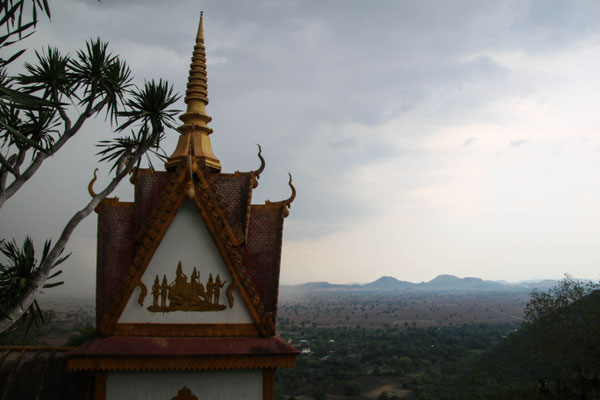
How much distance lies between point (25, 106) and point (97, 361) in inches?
196

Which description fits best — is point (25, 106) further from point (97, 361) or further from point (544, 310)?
point (544, 310)

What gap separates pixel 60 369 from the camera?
31.8ft

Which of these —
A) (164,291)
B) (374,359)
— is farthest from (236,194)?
(374,359)

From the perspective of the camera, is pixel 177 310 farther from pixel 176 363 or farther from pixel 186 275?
pixel 176 363

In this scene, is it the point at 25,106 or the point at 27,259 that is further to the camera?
the point at 27,259

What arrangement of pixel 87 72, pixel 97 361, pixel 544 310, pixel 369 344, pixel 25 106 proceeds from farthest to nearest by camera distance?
pixel 369 344 → pixel 544 310 → pixel 87 72 → pixel 97 361 → pixel 25 106

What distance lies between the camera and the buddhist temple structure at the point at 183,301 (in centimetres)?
903

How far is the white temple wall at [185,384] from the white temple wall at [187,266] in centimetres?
104

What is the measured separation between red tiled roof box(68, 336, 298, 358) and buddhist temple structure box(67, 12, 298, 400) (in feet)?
0.06

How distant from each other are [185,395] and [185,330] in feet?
4.16

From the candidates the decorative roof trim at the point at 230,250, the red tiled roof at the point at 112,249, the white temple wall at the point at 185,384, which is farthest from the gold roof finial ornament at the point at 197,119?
the white temple wall at the point at 185,384

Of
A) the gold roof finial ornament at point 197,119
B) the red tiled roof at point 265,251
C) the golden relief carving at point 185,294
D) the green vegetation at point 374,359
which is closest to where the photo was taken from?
the golden relief carving at point 185,294

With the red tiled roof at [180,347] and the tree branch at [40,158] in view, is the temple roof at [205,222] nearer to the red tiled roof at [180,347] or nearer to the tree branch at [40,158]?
the red tiled roof at [180,347]

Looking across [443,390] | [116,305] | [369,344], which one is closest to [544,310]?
[443,390]
